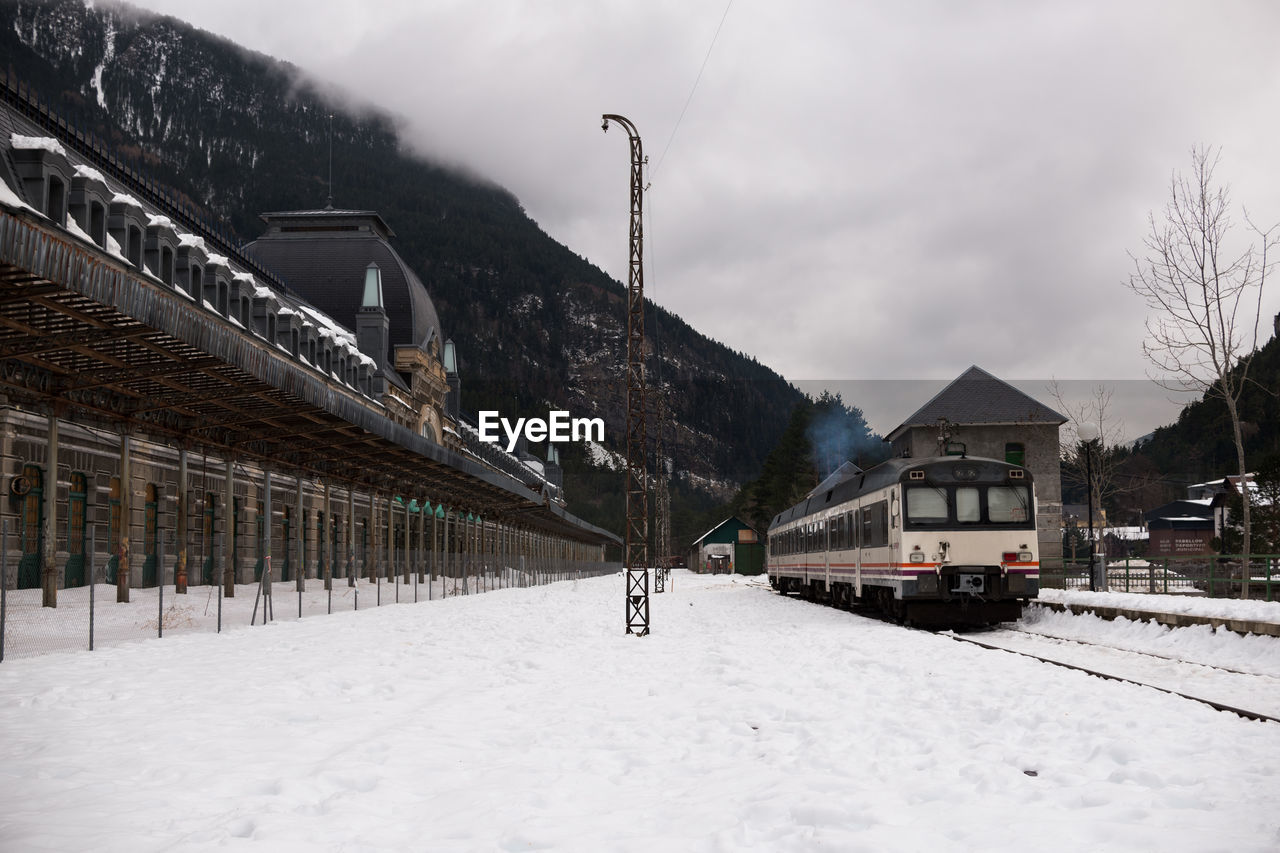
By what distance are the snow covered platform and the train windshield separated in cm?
261

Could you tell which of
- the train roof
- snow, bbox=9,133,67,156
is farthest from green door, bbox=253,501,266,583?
the train roof

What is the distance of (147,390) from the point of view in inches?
792

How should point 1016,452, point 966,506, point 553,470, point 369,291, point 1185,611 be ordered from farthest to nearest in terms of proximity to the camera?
point 553,470
point 369,291
point 1016,452
point 966,506
point 1185,611

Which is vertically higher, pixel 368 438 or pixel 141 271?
pixel 141 271

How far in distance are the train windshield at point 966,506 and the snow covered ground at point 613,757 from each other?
8030mm

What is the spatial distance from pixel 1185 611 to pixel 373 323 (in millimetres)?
53855

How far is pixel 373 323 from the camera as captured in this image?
66.2 meters

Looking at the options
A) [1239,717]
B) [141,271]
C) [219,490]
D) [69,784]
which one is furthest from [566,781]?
[219,490]

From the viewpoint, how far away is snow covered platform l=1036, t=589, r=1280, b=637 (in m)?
17.3

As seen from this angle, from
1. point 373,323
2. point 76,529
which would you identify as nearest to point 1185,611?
point 76,529

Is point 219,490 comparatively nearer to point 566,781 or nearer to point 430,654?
point 430,654

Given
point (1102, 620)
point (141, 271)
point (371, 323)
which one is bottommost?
point (1102, 620)

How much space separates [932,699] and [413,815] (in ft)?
20.6

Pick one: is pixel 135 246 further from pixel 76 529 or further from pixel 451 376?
pixel 451 376
